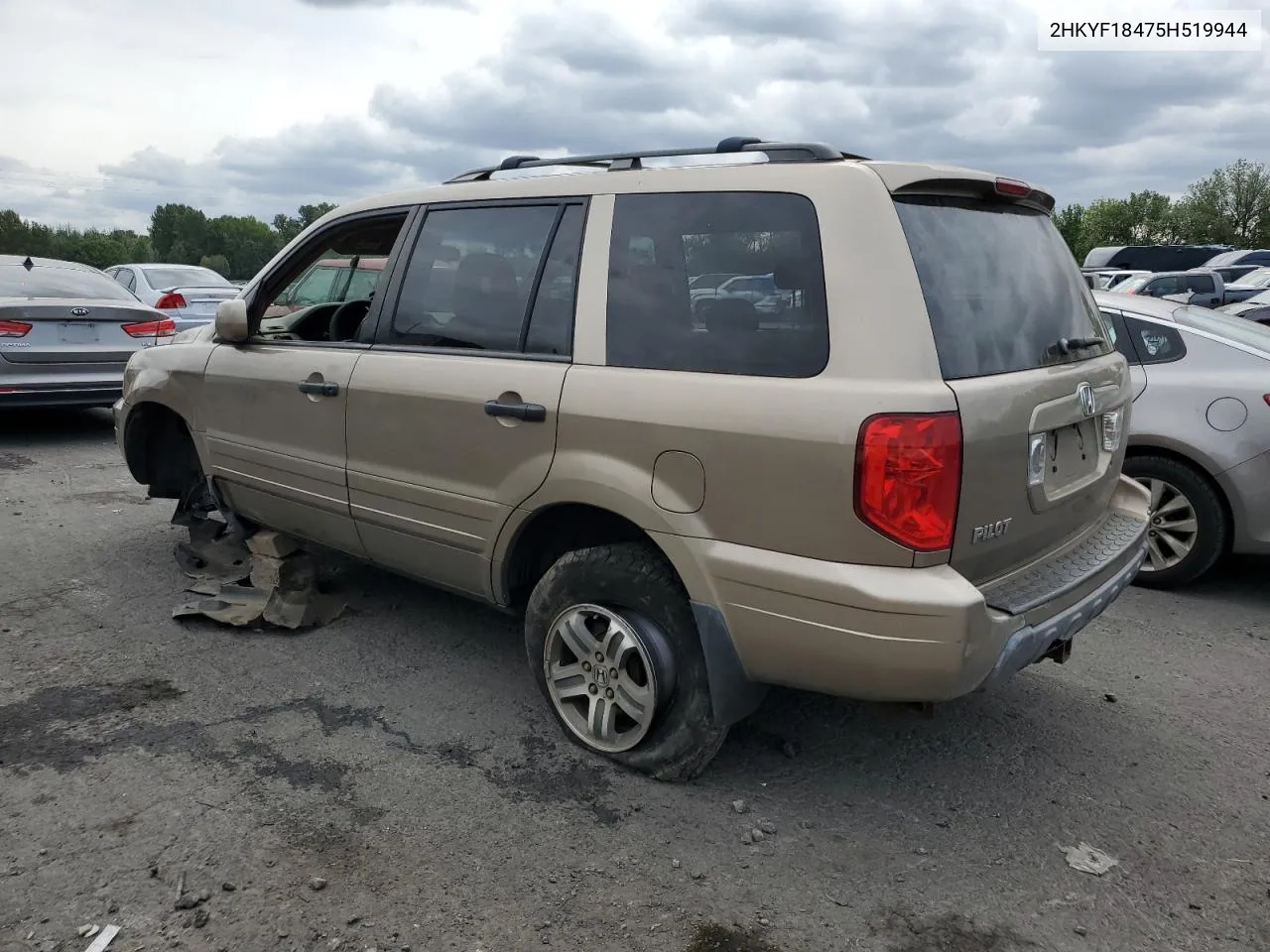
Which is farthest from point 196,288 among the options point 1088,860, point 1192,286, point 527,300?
point 1192,286

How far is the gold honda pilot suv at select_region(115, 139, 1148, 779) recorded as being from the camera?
101 inches

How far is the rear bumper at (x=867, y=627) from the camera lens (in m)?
2.52

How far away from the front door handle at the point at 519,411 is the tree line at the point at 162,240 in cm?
8977

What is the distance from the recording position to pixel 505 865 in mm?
2746

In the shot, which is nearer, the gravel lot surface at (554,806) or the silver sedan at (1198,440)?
the gravel lot surface at (554,806)

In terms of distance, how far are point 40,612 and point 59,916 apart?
8.09 feet

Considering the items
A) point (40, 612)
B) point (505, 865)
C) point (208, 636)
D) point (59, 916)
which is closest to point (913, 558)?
point (505, 865)

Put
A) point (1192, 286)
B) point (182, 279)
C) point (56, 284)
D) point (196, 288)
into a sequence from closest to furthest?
point (56, 284)
point (196, 288)
point (182, 279)
point (1192, 286)

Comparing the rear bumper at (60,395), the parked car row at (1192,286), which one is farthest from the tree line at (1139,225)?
the rear bumper at (60,395)

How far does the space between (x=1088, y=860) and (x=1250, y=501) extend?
278 centimetres

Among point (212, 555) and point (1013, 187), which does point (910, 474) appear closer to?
point (1013, 187)

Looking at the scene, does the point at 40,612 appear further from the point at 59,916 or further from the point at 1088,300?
the point at 1088,300

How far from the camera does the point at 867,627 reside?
2.56m

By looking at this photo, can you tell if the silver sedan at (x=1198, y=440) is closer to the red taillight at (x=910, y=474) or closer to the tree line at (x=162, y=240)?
the red taillight at (x=910, y=474)
